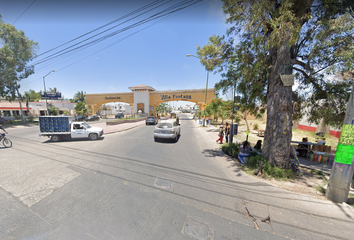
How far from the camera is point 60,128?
8953 mm

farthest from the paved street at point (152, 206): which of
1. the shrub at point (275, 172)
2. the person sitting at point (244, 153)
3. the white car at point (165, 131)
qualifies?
the white car at point (165, 131)

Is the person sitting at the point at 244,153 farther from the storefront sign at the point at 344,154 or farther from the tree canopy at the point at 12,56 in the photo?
the tree canopy at the point at 12,56

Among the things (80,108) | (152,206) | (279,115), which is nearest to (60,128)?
(152,206)

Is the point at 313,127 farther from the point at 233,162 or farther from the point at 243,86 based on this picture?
the point at 233,162

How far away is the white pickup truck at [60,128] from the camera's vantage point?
886cm

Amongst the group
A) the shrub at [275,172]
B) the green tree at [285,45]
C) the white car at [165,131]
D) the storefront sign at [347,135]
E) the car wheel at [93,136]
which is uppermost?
the green tree at [285,45]

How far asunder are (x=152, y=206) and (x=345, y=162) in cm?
476

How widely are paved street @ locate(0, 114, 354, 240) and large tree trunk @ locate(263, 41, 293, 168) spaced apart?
144 centimetres

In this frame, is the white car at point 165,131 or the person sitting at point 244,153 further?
the white car at point 165,131

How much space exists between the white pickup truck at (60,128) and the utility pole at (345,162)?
1173 centimetres

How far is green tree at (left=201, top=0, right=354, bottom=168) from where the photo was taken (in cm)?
400

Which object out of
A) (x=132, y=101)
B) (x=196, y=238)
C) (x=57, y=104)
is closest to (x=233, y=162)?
(x=196, y=238)

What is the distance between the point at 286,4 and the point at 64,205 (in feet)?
25.5

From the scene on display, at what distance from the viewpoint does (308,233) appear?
7.66ft
